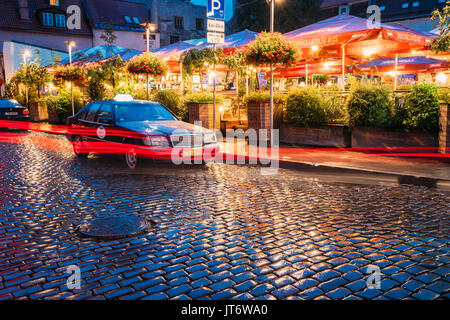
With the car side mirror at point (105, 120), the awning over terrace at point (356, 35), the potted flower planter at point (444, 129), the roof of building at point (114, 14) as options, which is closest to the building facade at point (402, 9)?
the roof of building at point (114, 14)

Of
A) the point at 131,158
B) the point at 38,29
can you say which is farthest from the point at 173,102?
the point at 38,29

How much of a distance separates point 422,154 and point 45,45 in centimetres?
4250

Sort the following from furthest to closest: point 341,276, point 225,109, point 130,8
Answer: point 130,8, point 225,109, point 341,276

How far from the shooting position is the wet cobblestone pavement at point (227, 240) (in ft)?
12.1

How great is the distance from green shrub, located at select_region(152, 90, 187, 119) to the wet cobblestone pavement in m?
9.27

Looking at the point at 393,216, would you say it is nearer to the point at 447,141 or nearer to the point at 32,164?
the point at 447,141

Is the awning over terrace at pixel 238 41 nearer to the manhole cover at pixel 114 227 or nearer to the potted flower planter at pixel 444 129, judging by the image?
the potted flower planter at pixel 444 129

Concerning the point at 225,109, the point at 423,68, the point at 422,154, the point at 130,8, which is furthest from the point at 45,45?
the point at 422,154

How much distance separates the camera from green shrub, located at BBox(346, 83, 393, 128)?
38.3 ft

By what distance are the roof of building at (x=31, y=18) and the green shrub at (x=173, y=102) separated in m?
30.7

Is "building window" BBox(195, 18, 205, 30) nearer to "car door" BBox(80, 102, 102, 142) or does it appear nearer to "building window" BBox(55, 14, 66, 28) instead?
"building window" BBox(55, 14, 66, 28)

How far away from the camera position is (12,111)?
74.0ft

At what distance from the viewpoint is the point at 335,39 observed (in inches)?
550
